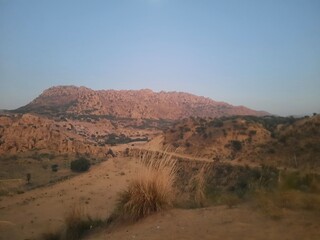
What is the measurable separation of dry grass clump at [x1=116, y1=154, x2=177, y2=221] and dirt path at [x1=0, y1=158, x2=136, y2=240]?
3.98m

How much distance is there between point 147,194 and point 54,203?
1511cm

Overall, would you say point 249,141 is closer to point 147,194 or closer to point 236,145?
point 236,145

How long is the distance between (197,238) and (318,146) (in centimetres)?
2744

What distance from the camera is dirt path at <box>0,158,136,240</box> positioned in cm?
1462

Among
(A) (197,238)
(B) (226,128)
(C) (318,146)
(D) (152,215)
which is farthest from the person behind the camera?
(B) (226,128)

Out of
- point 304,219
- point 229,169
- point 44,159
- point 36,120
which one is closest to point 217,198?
point 304,219

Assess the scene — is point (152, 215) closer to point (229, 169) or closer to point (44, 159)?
point (229, 169)

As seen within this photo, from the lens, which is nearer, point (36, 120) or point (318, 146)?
point (318, 146)

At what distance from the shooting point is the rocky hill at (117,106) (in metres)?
107

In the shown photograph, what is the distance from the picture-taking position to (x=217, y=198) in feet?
26.1

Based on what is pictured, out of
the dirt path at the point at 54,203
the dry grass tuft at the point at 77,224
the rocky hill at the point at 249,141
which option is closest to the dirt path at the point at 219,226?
the dry grass tuft at the point at 77,224

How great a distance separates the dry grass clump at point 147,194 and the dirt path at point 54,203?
398 cm

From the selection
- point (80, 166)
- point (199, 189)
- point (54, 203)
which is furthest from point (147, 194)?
point (80, 166)

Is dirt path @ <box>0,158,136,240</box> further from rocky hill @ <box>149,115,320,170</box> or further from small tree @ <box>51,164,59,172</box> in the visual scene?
rocky hill @ <box>149,115,320,170</box>
